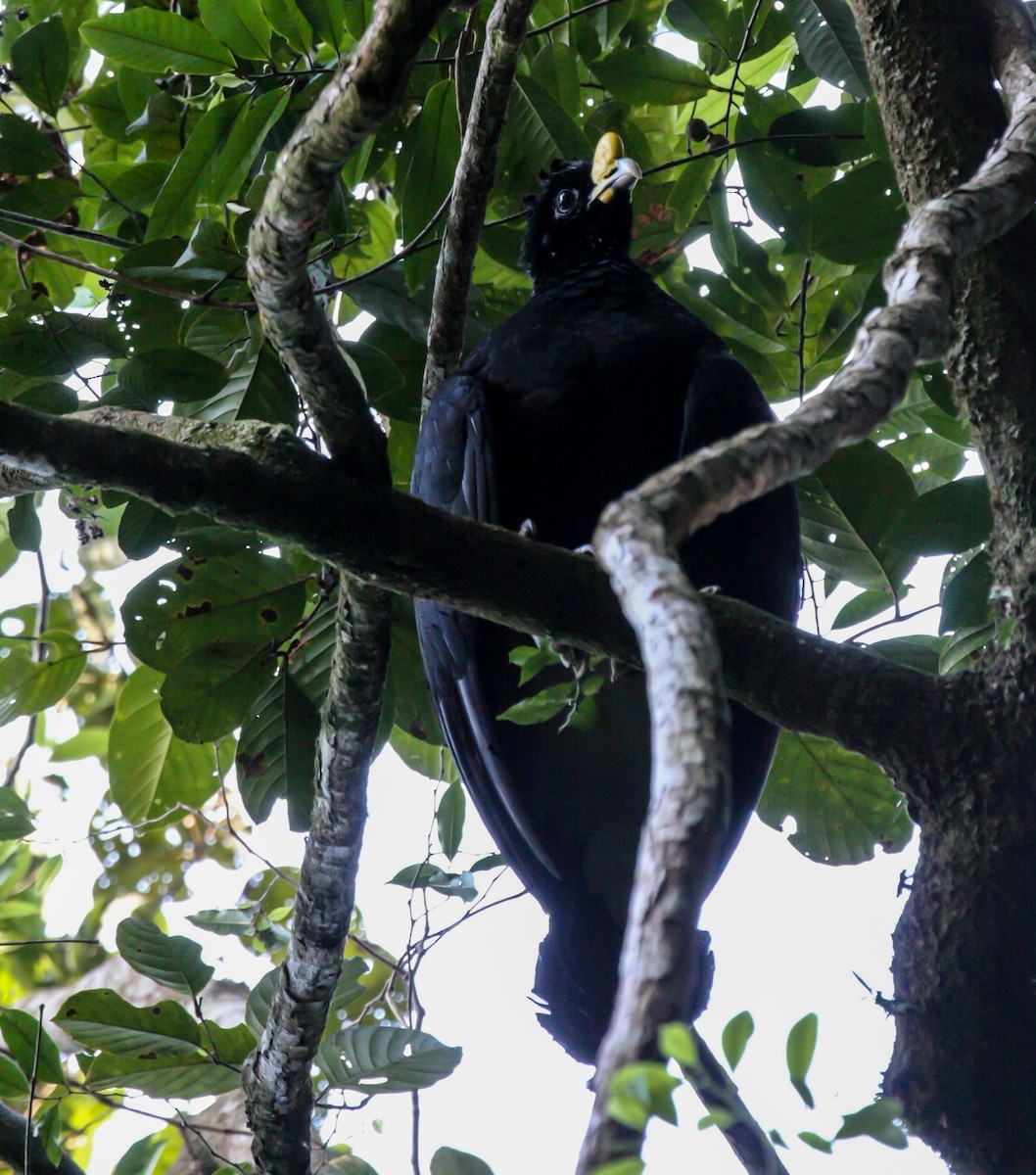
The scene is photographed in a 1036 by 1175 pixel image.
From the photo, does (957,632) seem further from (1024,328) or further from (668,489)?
(668,489)

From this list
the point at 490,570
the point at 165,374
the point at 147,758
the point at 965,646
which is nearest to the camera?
the point at 490,570

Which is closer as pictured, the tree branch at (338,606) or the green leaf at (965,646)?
the tree branch at (338,606)

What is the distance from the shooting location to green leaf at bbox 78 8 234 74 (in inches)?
92.8

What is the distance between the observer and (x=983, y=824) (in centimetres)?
150

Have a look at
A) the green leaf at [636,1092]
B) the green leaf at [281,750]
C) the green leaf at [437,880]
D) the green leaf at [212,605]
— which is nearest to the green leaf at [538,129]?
the green leaf at [212,605]

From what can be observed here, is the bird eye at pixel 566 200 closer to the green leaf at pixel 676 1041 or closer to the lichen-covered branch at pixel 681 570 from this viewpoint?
the lichen-covered branch at pixel 681 570

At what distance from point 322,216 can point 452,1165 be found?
1.51m

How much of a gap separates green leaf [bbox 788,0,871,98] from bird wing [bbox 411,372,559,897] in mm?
994

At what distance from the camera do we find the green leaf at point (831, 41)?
247 cm

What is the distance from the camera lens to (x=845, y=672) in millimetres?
1601

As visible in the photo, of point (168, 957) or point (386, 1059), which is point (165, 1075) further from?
point (386, 1059)

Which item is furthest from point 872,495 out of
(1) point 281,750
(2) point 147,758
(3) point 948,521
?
(2) point 147,758

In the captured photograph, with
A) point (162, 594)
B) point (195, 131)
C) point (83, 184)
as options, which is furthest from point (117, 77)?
point (162, 594)

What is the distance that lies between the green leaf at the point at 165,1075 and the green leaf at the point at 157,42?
2.04 meters
